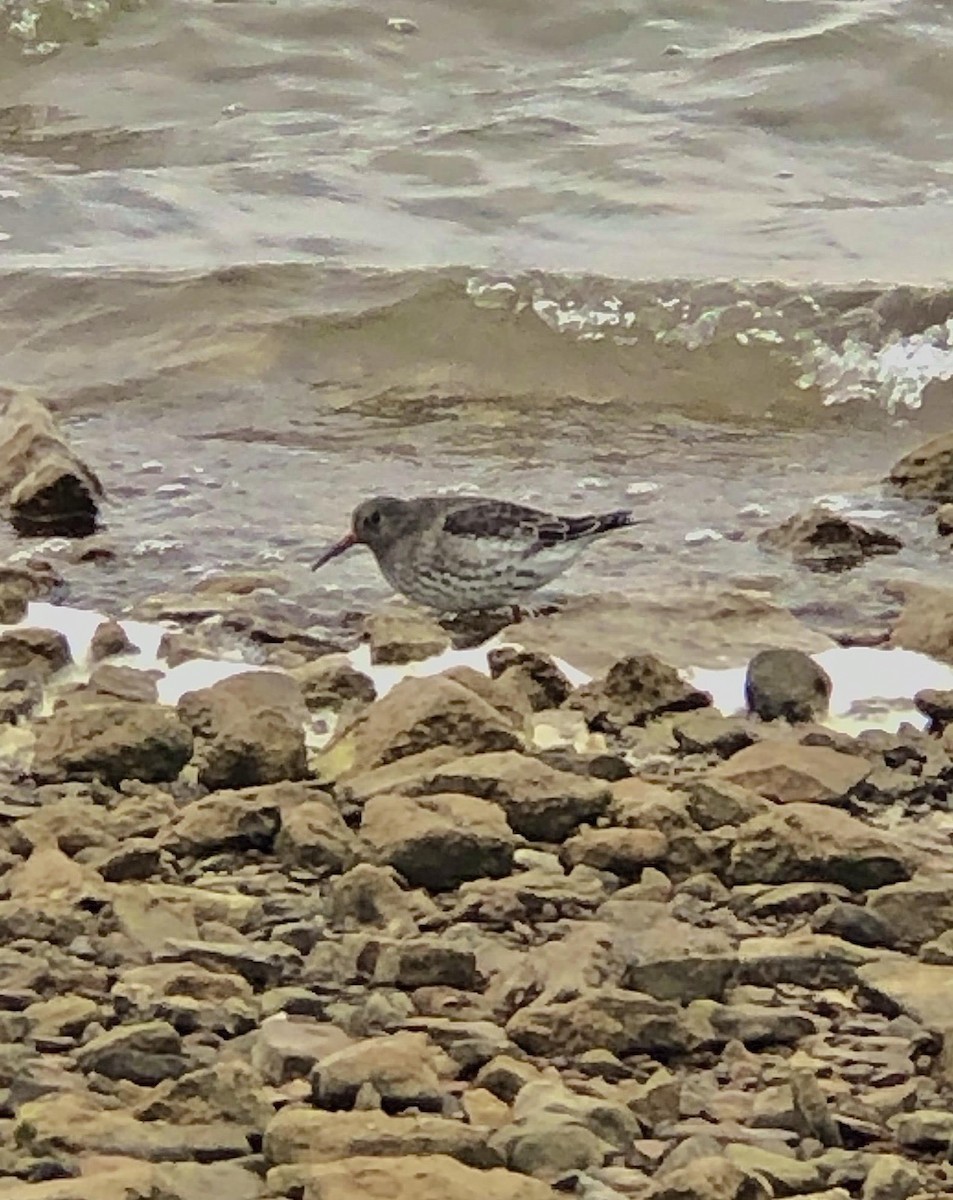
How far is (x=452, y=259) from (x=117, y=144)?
2.09m

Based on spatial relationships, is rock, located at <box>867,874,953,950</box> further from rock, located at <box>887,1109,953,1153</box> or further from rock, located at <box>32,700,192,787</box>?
rock, located at <box>32,700,192,787</box>

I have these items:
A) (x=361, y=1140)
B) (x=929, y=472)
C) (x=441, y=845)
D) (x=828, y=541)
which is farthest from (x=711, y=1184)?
(x=929, y=472)

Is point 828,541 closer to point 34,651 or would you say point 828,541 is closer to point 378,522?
point 378,522

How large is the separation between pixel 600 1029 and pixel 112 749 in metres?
1.20

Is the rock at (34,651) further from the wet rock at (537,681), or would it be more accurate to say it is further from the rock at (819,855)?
the rock at (819,855)

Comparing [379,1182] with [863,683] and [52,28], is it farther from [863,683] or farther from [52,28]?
[52,28]

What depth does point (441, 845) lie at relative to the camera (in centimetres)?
305

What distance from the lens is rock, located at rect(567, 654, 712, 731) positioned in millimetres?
3980

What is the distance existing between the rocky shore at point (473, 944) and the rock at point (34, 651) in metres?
0.18

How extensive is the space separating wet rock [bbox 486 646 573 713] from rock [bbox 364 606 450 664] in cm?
31

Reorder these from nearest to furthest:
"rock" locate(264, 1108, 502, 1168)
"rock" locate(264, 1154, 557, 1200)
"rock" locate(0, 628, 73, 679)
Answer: "rock" locate(264, 1154, 557, 1200)
"rock" locate(264, 1108, 502, 1168)
"rock" locate(0, 628, 73, 679)

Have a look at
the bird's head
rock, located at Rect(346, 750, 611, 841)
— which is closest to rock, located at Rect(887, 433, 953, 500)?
the bird's head

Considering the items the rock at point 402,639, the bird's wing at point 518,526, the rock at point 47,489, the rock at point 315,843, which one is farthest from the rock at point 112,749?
the rock at point 47,489

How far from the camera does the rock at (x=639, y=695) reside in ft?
13.1
